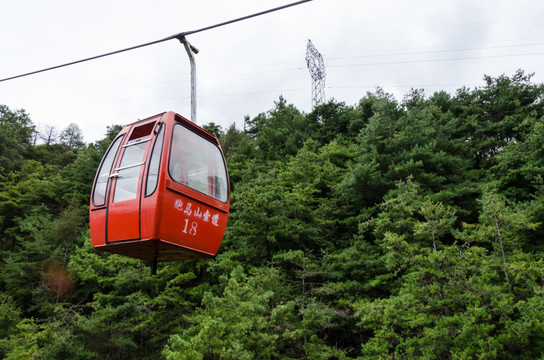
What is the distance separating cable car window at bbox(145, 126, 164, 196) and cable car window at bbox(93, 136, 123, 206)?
895 mm

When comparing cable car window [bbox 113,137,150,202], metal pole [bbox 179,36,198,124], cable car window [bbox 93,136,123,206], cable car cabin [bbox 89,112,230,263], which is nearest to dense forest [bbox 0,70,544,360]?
cable car cabin [bbox 89,112,230,263]

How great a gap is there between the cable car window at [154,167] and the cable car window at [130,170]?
188mm

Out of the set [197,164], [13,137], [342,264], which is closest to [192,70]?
[197,164]

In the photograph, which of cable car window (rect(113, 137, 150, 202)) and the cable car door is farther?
cable car window (rect(113, 137, 150, 202))

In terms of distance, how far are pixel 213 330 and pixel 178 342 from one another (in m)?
0.82

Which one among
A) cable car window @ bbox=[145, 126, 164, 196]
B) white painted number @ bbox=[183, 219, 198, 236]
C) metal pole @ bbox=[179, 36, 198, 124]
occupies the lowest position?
white painted number @ bbox=[183, 219, 198, 236]

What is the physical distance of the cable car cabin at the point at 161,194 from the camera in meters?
4.00

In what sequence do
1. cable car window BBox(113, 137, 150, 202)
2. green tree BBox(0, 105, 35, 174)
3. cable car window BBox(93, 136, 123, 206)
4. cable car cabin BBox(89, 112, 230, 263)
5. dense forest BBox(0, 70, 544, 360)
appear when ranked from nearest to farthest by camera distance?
cable car cabin BBox(89, 112, 230, 263), cable car window BBox(113, 137, 150, 202), cable car window BBox(93, 136, 123, 206), dense forest BBox(0, 70, 544, 360), green tree BBox(0, 105, 35, 174)

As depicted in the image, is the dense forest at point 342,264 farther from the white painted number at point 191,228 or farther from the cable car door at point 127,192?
the cable car door at point 127,192

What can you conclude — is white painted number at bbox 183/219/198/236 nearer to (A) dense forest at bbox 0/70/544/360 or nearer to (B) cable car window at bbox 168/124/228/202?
(B) cable car window at bbox 168/124/228/202

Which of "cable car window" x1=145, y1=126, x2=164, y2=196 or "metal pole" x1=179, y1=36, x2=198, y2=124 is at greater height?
"metal pole" x1=179, y1=36, x2=198, y2=124

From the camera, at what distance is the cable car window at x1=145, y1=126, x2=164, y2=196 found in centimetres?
402

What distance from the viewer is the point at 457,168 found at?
1541 cm

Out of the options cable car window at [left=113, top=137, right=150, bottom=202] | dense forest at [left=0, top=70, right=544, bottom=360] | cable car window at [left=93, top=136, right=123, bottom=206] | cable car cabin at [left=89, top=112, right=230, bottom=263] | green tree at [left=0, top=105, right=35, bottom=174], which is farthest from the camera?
green tree at [left=0, top=105, right=35, bottom=174]
